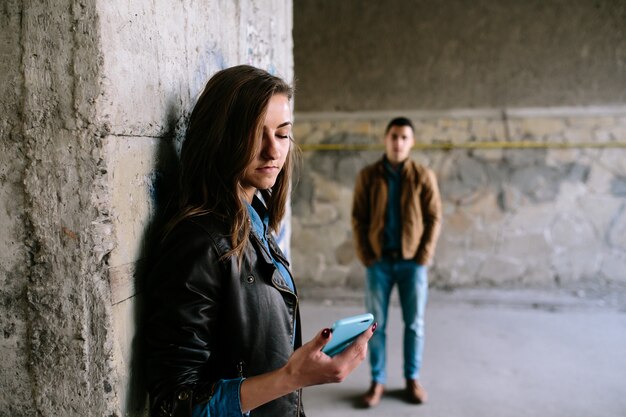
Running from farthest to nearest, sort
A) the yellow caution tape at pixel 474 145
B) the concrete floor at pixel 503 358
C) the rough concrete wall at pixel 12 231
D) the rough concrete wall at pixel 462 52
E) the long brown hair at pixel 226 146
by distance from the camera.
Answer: the yellow caution tape at pixel 474 145 < the rough concrete wall at pixel 462 52 < the concrete floor at pixel 503 358 < the long brown hair at pixel 226 146 < the rough concrete wall at pixel 12 231

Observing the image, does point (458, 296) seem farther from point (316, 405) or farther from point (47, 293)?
point (47, 293)

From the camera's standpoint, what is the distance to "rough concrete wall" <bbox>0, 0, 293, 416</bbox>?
0.90 m

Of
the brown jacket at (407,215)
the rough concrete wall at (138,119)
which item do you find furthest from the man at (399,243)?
the rough concrete wall at (138,119)

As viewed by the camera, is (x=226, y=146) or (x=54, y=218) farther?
(x=226, y=146)

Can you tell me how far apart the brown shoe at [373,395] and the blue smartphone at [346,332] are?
7.11 ft

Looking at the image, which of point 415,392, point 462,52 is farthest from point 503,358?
point 462,52

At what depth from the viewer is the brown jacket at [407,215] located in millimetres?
3084

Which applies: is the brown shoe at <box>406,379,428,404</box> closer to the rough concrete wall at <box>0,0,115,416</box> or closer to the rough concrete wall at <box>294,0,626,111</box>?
the rough concrete wall at <box>0,0,115,416</box>

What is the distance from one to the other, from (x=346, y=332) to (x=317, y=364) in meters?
0.10

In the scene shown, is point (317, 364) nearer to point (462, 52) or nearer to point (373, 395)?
point (373, 395)

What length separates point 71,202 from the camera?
0.93m

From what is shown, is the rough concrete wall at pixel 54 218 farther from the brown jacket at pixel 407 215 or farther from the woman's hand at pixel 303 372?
the brown jacket at pixel 407 215

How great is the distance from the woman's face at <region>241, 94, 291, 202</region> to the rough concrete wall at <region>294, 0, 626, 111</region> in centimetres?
401

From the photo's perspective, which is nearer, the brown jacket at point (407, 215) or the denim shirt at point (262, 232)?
the denim shirt at point (262, 232)
